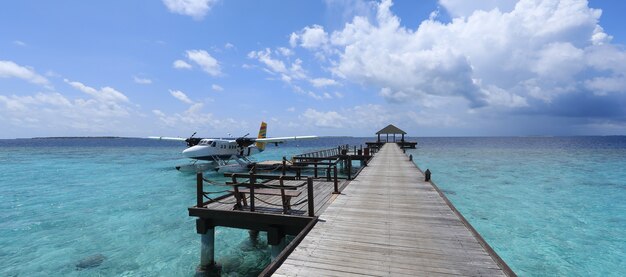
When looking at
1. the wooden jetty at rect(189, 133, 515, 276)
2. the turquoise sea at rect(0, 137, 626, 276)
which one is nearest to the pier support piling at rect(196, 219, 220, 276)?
the wooden jetty at rect(189, 133, 515, 276)

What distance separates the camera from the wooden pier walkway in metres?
5.19

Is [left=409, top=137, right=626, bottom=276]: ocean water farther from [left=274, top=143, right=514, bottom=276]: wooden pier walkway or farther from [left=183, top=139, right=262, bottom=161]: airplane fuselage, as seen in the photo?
[left=183, top=139, right=262, bottom=161]: airplane fuselage

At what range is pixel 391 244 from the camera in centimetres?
630

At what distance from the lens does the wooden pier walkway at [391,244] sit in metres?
5.19

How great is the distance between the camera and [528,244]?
12.7 meters

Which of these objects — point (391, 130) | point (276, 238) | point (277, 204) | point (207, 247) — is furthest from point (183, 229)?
point (391, 130)

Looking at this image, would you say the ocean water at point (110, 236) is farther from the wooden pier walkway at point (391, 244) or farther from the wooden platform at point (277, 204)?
the wooden pier walkway at point (391, 244)

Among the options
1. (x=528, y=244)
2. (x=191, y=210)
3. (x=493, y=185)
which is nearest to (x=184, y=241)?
(x=191, y=210)

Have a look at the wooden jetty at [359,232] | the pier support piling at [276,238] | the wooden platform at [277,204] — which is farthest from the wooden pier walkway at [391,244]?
the pier support piling at [276,238]

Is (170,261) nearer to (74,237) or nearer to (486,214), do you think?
(74,237)

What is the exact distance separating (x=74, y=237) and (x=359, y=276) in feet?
49.2

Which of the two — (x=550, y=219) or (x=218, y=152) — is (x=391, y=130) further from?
(x=550, y=219)

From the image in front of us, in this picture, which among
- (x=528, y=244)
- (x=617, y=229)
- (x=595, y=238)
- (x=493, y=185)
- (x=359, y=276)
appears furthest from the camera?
(x=493, y=185)

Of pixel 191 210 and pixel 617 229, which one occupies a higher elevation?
pixel 191 210
